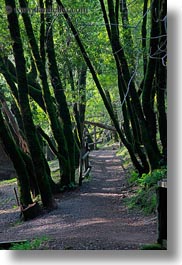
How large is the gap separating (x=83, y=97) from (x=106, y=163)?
43.2 inches

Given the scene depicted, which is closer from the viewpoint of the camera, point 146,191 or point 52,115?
point 146,191

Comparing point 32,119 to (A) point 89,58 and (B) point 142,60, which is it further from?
(B) point 142,60

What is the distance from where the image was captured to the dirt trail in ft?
13.7

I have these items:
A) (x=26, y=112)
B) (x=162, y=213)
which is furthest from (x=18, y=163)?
(x=162, y=213)

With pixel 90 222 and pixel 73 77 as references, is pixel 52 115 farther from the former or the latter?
pixel 90 222

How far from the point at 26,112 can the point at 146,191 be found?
1728 millimetres

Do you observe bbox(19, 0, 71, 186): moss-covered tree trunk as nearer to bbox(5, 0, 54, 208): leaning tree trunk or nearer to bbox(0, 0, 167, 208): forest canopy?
bbox(0, 0, 167, 208): forest canopy

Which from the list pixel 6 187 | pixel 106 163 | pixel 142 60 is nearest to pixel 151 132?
pixel 142 60

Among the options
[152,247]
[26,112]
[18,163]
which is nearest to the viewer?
[152,247]

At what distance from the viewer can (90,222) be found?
15.1 ft

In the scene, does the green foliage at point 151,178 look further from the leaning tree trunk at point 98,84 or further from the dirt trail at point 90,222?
the leaning tree trunk at point 98,84

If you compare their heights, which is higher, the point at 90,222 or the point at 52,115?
the point at 52,115

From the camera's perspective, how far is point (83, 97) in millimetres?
7301

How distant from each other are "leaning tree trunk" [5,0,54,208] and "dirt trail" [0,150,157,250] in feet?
0.74
